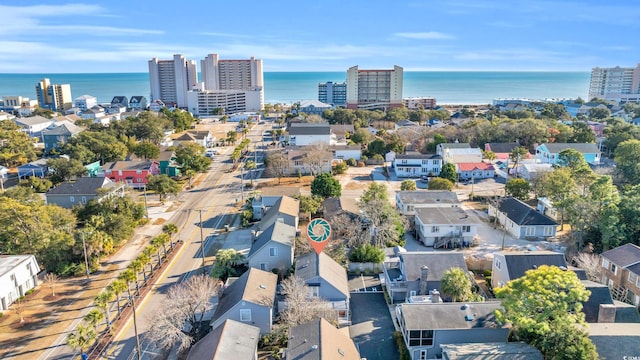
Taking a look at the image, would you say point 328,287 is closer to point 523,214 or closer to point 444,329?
point 444,329

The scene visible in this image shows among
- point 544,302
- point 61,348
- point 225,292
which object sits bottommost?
point 61,348

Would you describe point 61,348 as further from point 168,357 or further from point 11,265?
point 11,265

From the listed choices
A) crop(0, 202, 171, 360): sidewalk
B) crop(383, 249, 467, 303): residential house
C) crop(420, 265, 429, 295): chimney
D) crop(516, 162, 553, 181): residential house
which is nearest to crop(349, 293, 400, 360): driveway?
crop(383, 249, 467, 303): residential house

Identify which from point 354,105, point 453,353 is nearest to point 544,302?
point 453,353

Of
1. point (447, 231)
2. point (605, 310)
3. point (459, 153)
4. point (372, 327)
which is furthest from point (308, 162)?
point (605, 310)

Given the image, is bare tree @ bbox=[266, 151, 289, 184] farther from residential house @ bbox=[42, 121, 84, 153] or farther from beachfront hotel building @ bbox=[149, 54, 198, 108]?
beachfront hotel building @ bbox=[149, 54, 198, 108]

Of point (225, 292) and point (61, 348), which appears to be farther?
point (225, 292)

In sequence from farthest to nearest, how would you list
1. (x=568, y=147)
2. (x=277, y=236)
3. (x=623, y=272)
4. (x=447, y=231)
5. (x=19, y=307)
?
(x=568, y=147), (x=447, y=231), (x=277, y=236), (x=623, y=272), (x=19, y=307)
